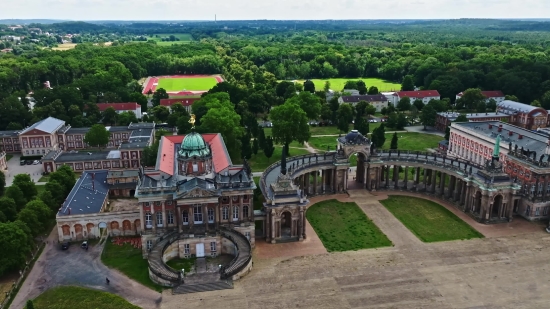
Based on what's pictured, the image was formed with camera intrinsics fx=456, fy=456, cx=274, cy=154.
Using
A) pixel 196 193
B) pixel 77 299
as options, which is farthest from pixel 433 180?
pixel 77 299

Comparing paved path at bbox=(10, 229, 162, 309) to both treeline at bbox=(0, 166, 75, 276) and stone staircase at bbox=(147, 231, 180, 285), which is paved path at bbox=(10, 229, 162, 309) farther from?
treeline at bbox=(0, 166, 75, 276)

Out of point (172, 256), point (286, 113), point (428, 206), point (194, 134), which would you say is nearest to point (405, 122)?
point (286, 113)

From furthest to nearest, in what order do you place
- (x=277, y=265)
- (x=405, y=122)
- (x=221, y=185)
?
(x=405, y=122), (x=221, y=185), (x=277, y=265)

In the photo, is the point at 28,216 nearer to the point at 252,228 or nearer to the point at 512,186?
the point at 252,228

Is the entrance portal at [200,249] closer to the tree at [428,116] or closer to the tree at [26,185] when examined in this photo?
the tree at [26,185]

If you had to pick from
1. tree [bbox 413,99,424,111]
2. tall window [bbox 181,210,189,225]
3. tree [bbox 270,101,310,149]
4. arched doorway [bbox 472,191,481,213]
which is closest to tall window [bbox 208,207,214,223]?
tall window [bbox 181,210,189,225]

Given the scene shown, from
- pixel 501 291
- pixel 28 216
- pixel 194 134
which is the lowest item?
pixel 501 291
